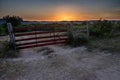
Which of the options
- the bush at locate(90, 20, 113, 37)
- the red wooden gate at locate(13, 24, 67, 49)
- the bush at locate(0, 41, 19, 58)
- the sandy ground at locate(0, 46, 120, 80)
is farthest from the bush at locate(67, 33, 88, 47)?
the bush at locate(0, 41, 19, 58)

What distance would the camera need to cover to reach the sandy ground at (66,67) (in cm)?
566

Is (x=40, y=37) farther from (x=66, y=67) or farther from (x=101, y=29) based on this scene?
(x=101, y=29)

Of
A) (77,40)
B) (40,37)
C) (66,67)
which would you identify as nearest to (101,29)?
(77,40)

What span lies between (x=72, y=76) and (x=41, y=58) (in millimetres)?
2856

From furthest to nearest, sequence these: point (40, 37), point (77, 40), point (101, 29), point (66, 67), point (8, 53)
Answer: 1. point (101, 29)
2. point (77, 40)
3. point (40, 37)
4. point (8, 53)
5. point (66, 67)

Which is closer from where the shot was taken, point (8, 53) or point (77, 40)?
point (8, 53)

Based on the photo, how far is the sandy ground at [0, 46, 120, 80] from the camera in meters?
5.66

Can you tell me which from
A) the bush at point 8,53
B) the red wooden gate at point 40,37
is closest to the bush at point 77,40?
the red wooden gate at point 40,37

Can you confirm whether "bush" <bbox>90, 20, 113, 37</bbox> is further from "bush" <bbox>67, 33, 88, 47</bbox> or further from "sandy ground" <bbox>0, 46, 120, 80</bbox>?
"sandy ground" <bbox>0, 46, 120, 80</bbox>

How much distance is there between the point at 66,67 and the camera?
6.52 meters

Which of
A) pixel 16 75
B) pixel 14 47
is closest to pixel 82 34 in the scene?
pixel 14 47

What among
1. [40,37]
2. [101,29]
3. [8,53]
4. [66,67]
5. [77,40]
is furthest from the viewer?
[101,29]

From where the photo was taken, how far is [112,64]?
662 cm

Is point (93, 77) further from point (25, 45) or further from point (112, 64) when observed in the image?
point (25, 45)
